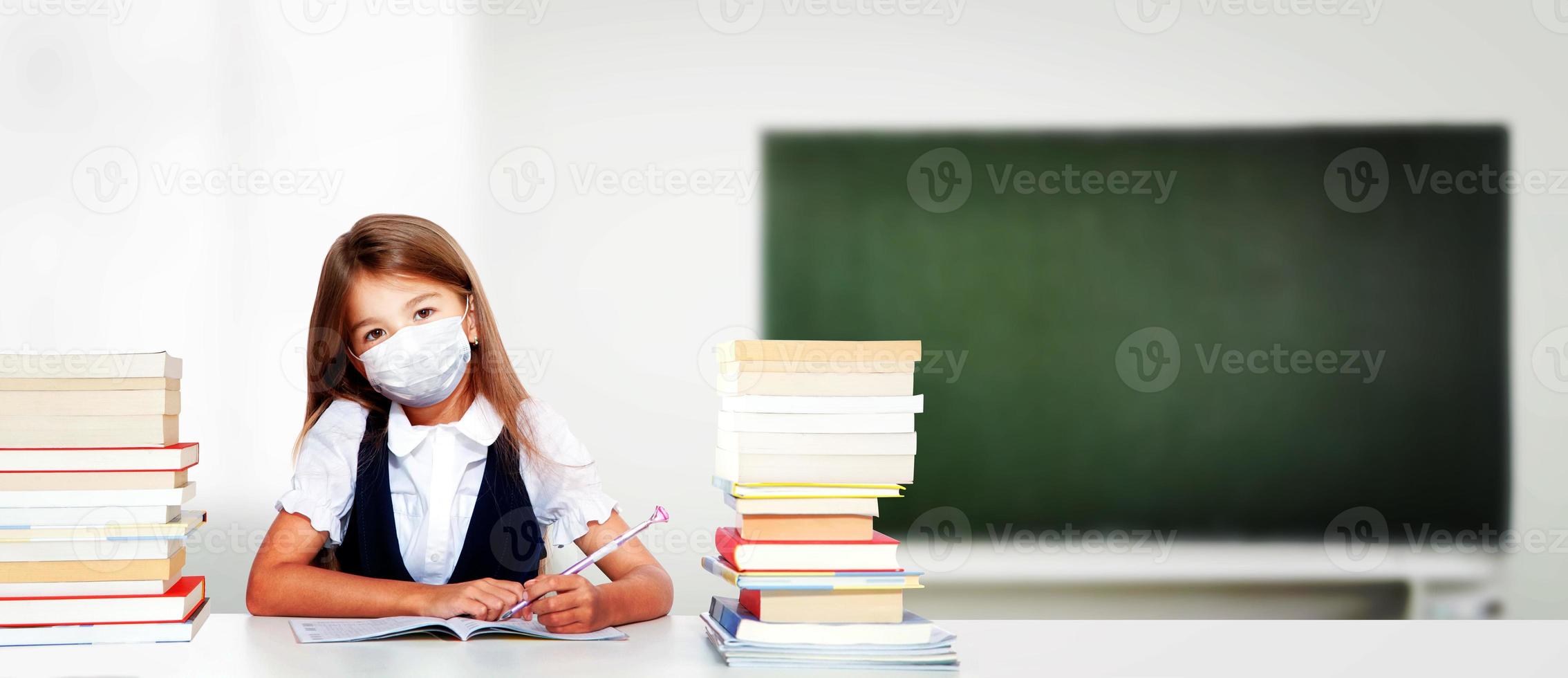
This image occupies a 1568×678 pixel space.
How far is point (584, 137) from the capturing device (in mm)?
3395

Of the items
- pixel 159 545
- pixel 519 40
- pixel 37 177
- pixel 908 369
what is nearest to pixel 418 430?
pixel 159 545

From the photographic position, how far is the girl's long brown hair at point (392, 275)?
1.57 metres

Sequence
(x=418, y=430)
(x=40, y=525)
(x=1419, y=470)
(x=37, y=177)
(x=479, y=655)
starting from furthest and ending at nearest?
(x=1419, y=470), (x=37, y=177), (x=418, y=430), (x=40, y=525), (x=479, y=655)

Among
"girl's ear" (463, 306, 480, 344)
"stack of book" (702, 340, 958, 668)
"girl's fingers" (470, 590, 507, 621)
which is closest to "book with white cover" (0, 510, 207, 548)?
"girl's fingers" (470, 590, 507, 621)

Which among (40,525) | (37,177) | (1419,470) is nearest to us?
(40,525)

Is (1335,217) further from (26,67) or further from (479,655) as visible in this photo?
(26,67)

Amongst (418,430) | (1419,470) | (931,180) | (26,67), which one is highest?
(26,67)

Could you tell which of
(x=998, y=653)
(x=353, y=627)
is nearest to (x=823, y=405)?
(x=998, y=653)

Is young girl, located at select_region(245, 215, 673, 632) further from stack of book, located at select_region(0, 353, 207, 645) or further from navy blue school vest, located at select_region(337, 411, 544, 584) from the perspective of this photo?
stack of book, located at select_region(0, 353, 207, 645)

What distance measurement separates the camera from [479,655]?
1.14 metres

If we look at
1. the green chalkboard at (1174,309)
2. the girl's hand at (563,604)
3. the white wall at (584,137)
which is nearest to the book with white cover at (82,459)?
the girl's hand at (563,604)

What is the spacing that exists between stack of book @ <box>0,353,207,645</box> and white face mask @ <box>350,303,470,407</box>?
1.02ft

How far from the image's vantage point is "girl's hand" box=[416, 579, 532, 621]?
1254 millimetres

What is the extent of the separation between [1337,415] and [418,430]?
287 cm
